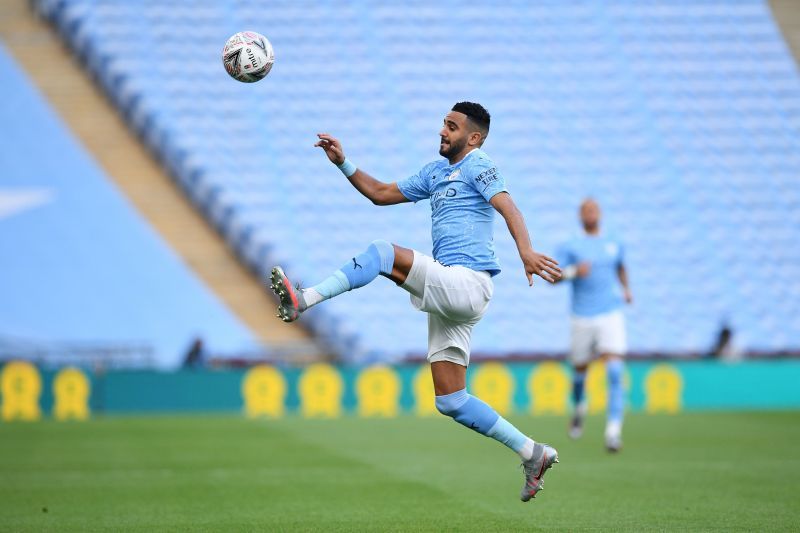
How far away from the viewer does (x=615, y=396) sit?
11.1m

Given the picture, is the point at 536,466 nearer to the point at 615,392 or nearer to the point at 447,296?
the point at 447,296

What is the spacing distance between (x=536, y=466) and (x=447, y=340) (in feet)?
2.89

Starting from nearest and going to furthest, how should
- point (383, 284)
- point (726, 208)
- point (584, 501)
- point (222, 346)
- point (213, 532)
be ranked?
1. point (213, 532)
2. point (584, 501)
3. point (222, 346)
4. point (383, 284)
5. point (726, 208)

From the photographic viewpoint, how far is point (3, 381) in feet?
59.6

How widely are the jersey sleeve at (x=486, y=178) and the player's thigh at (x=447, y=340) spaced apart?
77cm

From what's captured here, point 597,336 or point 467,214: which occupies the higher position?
point 467,214

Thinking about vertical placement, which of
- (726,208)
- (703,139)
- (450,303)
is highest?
(703,139)

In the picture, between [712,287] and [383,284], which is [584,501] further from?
[712,287]

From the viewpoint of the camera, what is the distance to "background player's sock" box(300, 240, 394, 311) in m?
5.68

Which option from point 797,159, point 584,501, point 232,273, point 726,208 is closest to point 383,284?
point 232,273

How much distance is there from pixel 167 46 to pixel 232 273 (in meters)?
6.39

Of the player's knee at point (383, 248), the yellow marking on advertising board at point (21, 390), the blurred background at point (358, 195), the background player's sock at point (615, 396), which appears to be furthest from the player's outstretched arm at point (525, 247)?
the yellow marking on advertising board at point (21, 390)

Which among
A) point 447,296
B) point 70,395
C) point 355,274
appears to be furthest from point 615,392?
point 70,395

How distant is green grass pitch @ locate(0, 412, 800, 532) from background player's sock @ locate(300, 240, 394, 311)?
135 cm
